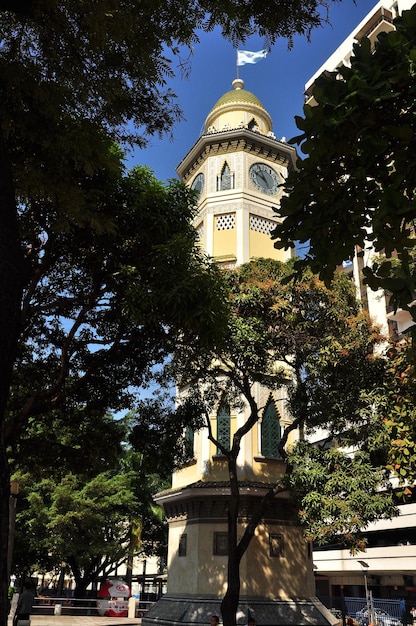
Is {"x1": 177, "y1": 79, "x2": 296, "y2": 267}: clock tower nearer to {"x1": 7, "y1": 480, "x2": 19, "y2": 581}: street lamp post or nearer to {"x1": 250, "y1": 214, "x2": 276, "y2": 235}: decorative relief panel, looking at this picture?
{"x1": 250, "y1": 214, "x2": 276, "y2": 235}: decorative relief panel

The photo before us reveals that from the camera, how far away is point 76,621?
25.4 metres

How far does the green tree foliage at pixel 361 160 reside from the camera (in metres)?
2.84

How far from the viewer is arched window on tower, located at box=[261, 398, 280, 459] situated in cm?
1847

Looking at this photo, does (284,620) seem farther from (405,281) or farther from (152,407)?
(405,281)

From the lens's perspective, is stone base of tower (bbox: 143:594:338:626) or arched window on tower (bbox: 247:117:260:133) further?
arched window on tower (bbox: 247:117:260:133)

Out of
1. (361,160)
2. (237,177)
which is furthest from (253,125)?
(361,160)

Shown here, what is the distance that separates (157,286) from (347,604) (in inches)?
735

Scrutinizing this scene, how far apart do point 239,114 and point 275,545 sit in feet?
55.8

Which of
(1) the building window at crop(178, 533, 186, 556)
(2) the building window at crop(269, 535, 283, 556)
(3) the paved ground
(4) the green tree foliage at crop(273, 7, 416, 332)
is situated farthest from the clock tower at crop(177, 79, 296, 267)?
(4) the green tree foliage at crop(273, 7, 416, 332)

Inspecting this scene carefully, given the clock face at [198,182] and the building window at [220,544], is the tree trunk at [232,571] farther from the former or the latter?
the clock face at [198,182]

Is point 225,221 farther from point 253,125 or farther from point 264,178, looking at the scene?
point 253,125

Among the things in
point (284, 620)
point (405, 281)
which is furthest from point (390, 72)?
point (284, 620)

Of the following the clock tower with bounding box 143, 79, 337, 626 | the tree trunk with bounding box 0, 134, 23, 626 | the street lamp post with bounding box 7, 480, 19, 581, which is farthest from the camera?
the clock tower with bounding box 143, 79, 337, 626

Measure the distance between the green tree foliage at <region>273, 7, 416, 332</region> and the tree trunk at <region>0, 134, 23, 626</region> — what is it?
220 centimetres
